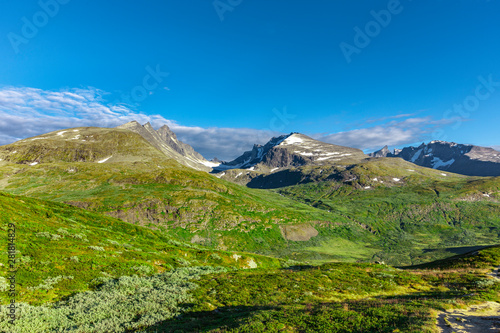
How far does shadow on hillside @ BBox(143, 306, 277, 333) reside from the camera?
55.5ft

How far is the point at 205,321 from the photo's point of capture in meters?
18.9

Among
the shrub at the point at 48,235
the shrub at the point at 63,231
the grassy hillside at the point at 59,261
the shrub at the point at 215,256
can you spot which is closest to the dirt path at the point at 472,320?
the grassy hillside at the point at 59,261

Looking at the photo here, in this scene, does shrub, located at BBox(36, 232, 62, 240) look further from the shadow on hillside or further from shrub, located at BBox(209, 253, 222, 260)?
shrub, located at BBox(209, 253, 222, 260)

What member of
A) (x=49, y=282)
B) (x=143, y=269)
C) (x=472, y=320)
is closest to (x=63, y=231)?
(x=143, y=269)

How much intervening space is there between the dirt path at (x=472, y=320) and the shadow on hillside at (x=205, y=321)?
13.8 m

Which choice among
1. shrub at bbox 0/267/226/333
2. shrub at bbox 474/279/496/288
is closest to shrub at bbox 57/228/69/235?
shrub at bbox 0/267/226/333

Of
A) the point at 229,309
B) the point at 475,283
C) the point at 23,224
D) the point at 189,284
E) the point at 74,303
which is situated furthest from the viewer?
the point at 23,224

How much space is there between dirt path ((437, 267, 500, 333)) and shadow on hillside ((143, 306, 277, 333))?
13.8m

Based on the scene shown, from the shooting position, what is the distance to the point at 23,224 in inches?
1375

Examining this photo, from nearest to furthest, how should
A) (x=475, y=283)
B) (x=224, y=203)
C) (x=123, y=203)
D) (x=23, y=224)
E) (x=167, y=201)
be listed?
(x=475, y=283) < (x=23, y=224) < (x=123, y=203) < (x=167, y=201) < (x=224, y=203)

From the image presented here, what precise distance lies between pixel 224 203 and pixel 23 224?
147351mm

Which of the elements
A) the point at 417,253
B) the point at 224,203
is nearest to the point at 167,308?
the point at 224,203

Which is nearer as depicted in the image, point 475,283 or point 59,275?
point 59,275

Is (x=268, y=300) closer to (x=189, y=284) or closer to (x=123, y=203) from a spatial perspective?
(x=189, y=284)
